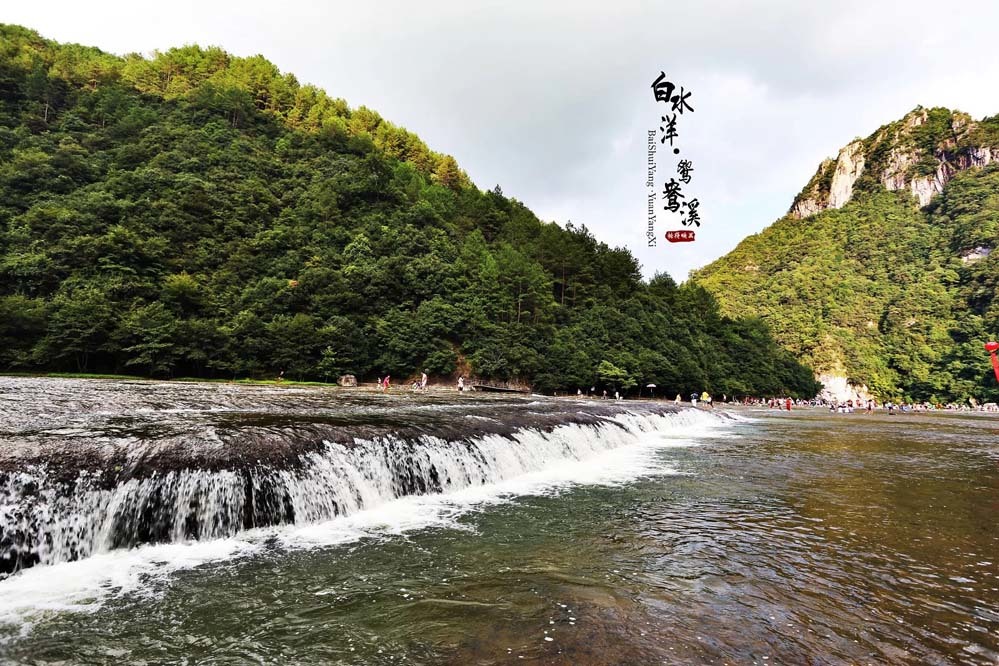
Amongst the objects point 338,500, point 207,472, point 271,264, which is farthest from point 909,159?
point 207,472

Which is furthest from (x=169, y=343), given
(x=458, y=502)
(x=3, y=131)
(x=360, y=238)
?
(x=3, y=131)

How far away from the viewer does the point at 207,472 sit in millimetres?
7766

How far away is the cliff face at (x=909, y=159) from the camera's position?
147 metres

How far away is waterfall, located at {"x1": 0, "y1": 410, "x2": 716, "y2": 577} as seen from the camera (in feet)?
20.4

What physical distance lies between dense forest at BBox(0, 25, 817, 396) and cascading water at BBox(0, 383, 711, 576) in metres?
33.1

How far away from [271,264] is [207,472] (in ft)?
177

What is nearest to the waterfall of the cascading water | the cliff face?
the cascading water

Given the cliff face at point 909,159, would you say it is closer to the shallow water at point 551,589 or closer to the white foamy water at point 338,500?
the white foamy water at point 338,500

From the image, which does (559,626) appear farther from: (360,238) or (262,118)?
(262,118)

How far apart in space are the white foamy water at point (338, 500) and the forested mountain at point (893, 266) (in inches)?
4729

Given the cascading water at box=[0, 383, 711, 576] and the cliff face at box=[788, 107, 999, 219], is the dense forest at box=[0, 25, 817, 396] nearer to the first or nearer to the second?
the cascading water at box=[0, 383, 711, 576]

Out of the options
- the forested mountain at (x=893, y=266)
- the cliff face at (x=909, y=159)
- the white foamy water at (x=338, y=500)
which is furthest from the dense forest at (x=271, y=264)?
the cliff face at (x=909, y=159)

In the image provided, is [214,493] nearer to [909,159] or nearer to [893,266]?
[893,266]

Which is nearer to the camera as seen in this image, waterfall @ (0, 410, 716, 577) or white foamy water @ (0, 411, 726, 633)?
white foamy water @ (0, 411, 726, 633)
